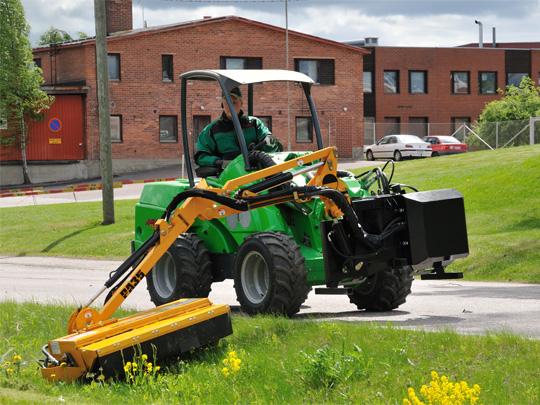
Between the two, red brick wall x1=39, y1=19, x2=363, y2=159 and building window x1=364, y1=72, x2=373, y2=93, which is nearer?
red brick wall x1=39, y1=19, x2=363, y2=159

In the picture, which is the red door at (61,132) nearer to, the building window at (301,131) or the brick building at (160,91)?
the brick building at (160,91)

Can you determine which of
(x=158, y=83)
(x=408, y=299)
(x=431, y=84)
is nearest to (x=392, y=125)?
(x=431, y=84)

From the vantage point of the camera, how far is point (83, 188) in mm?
40656

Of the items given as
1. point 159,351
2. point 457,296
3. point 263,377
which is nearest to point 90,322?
point 159,351

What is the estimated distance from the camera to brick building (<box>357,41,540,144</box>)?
64.2 m

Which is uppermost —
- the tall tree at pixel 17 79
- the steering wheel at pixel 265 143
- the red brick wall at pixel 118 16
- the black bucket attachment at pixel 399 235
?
the red brick wall at pixel 118 16

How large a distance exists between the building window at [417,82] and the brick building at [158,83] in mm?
13356

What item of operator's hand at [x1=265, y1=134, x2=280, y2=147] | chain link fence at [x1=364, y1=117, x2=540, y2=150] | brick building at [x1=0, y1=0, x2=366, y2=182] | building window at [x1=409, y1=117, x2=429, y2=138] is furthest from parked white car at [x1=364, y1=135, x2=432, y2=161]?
operator's hand at [x1=265, y1=134, x2=280, y2=147]

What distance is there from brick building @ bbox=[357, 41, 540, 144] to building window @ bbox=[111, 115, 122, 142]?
68.0 feet

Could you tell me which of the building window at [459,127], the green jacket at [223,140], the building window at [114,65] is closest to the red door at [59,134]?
the building window at [114,65]

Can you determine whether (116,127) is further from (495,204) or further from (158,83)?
(495,204)

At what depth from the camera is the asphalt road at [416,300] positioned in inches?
339

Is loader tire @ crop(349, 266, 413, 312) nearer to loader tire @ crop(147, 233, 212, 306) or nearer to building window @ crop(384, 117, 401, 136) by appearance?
loader tire @ crop(147, 233, 212, 306)

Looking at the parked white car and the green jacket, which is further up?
the green jacket
